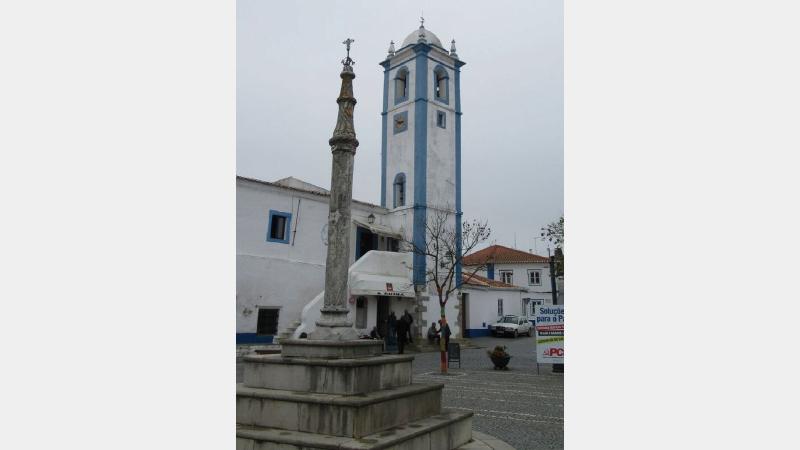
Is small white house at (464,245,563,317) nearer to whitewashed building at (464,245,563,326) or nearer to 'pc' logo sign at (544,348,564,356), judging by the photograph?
whitewashed building at (464,245,563,326)

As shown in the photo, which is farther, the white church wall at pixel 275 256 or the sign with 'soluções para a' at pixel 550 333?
the white church wall at pixel 275 256

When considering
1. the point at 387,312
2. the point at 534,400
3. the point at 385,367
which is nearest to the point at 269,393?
the point at 385,367

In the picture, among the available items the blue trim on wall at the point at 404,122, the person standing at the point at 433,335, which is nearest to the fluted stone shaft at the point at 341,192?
the person standing at the point at 433,335

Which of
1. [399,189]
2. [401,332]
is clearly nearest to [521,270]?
[399,189]

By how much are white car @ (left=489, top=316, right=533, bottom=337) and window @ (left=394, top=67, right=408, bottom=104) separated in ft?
37.1

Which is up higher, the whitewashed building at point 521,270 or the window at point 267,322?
the whitewashed building at point 521,270

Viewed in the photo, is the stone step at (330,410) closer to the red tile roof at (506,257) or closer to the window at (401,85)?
the window at (401,85)

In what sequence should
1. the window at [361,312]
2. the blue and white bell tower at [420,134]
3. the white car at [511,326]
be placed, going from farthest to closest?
the white car at [511,326] < the blue and white bell tower at [420,134] < the window at [361,312]

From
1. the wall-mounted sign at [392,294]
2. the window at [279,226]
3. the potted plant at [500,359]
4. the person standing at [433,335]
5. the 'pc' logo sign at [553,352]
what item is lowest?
the person standing at [433,335]

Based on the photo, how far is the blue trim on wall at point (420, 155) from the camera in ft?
65.1

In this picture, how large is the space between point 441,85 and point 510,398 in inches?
Result: 600

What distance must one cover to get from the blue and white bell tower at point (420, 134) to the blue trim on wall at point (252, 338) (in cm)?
607

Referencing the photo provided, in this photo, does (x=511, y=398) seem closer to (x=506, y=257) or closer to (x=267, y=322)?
(x=267, y=322)

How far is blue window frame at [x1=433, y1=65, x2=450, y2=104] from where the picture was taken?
2125 centimetres
